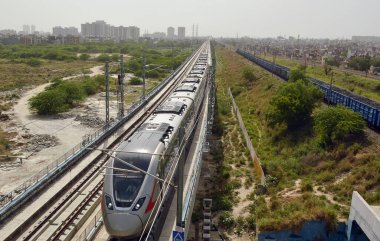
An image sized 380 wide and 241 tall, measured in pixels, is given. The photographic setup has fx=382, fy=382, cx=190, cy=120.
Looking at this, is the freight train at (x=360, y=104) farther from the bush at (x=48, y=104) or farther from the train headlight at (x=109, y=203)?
the bush at (x=48, y=104)

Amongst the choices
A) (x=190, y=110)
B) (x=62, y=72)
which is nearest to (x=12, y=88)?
(x=62, y=72)

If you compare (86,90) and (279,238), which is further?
(86,90)

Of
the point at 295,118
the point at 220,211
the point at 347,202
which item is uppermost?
the point at 295,118

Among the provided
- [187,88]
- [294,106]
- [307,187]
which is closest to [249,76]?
[294,106]

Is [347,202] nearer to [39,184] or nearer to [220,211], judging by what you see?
[220,211]

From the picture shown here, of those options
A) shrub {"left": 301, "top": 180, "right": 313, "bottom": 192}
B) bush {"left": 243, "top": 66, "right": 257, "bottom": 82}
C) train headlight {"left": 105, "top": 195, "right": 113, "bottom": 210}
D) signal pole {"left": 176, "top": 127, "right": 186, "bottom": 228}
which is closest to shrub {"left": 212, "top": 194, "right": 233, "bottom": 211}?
shrub {"left": 301, "top": 180, "right": 313, "bottom": 192}

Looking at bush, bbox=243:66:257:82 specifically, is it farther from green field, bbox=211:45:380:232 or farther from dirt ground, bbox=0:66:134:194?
green field, bbox=211:45:380:232
